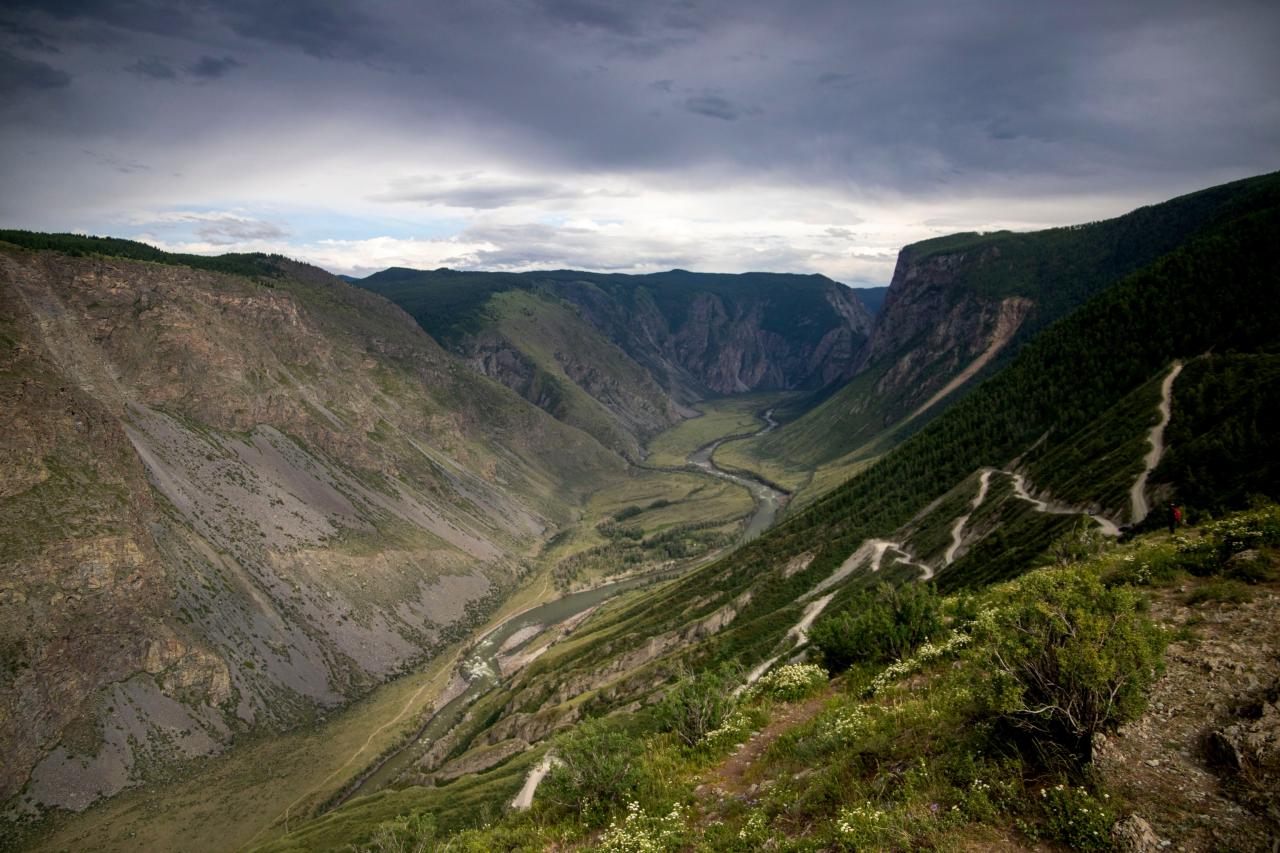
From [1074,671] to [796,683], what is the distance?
1625 centimetres

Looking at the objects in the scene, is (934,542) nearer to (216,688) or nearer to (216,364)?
(216,688)

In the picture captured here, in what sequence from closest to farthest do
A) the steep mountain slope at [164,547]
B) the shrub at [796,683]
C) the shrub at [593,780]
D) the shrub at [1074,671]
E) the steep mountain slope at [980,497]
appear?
the shrub at [1074,671] < the shrub at [593,780] < the shrub at [796,683] < the steep mountain slope at [980,497] < the steep mountain slope at [164,547]

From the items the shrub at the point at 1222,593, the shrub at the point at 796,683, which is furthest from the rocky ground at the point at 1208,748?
the shrub at the point at 796,683

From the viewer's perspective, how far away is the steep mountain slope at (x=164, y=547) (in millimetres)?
102812

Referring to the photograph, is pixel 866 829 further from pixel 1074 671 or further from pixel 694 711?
pixel 694 711

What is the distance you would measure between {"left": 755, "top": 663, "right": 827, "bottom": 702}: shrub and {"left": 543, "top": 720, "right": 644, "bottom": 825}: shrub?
6.97 meters

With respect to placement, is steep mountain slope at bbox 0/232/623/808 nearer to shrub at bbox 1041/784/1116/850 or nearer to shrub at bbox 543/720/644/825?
shrub at bbox 543/720/644/825

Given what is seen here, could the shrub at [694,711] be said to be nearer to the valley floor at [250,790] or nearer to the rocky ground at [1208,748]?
the rocky ground at [1208,748]

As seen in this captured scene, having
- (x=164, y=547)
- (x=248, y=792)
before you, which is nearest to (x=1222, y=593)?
(x=248, y=792)

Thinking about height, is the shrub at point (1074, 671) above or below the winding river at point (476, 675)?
above

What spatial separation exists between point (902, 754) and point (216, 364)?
679 feet

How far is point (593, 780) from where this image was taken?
80.3 ft

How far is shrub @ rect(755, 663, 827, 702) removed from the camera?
28.2m

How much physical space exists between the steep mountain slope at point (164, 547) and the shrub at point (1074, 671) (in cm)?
13340
